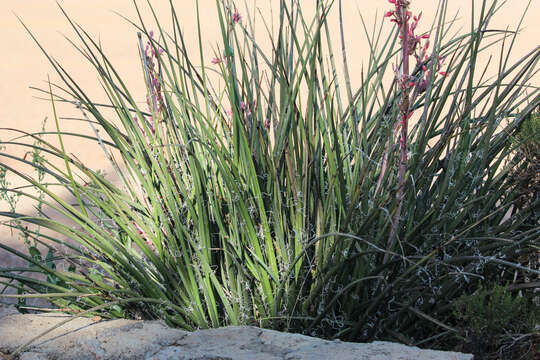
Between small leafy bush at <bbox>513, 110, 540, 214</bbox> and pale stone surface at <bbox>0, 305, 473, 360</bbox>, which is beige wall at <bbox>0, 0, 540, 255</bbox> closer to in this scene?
pale stone surface at <bbox>0, 305, 473, 360</bbox>

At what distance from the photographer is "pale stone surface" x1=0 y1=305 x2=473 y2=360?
1241 mm

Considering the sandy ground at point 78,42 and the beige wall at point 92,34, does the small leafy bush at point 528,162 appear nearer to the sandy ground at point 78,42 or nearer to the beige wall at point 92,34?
the sandy ground at point 78,42

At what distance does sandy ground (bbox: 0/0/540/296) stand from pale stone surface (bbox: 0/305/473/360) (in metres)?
1.98

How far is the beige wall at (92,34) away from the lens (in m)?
6.25

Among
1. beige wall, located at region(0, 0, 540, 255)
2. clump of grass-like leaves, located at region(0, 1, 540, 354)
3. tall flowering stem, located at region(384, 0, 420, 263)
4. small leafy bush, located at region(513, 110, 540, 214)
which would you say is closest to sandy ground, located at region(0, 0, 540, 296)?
beige wall, located at region(0, 0, 540, 255)

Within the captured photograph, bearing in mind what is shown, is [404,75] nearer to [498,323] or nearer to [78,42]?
[498,323]

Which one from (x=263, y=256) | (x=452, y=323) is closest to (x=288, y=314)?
(x=263, y=256)

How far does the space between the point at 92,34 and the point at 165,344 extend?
8.44 meters

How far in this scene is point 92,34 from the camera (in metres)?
9.06

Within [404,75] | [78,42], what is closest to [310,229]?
[404,75]

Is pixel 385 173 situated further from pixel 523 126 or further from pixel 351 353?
pixel 351 353

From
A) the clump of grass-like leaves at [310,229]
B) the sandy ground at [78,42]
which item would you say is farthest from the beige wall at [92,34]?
the clump of grass-like leaves at [310,229]

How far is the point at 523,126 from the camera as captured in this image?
1692 mm

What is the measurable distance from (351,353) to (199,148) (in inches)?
34.3
